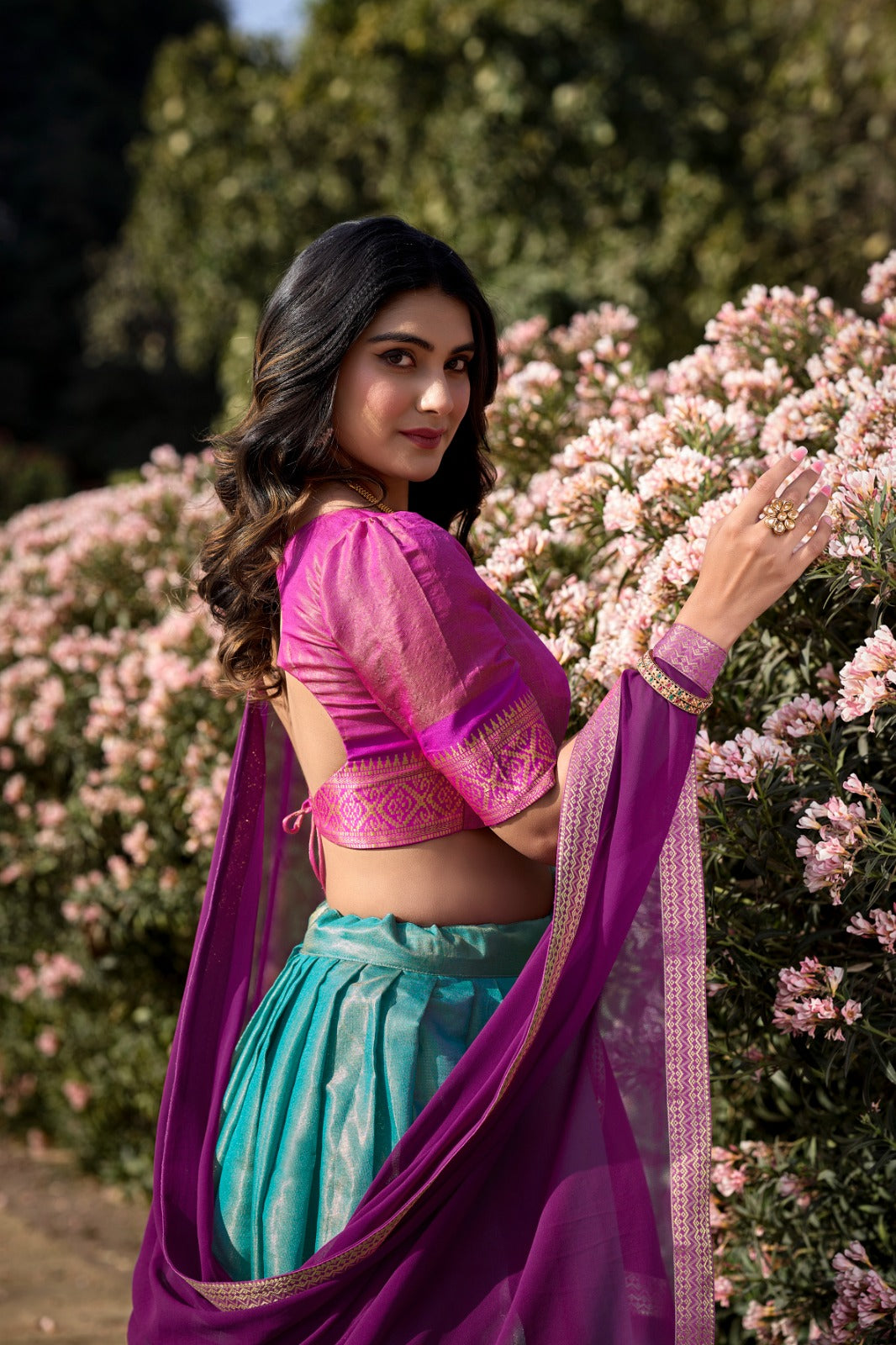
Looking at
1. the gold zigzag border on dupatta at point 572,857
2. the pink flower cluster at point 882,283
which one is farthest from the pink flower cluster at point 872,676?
the pink flower cluster at point 882,283

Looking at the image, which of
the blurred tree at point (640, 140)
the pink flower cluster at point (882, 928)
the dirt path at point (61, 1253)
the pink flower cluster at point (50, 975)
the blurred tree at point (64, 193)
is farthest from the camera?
the blurred tree at point (64, 193)

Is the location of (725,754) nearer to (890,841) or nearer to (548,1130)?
(890,841)

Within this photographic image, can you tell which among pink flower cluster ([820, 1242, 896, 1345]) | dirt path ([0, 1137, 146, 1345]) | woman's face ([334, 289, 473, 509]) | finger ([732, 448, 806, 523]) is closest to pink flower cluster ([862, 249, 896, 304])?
woman's face ([334, 289, 473, 509])

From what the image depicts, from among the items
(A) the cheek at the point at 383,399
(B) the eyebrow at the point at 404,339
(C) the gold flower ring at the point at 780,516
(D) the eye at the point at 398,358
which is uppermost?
(B) the eyebrow at the point at 404,339

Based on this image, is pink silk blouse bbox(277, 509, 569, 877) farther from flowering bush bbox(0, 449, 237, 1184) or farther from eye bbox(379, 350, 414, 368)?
flowering bush bbox(0, 449, 237, 1184)

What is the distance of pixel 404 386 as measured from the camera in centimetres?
173

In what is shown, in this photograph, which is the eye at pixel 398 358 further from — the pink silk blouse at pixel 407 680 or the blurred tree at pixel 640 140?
the blurred tree at pixel 640 140

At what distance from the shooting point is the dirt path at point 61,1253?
3262 millimetres

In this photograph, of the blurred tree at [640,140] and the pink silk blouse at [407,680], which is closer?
the pink silk blouse at [407,680]

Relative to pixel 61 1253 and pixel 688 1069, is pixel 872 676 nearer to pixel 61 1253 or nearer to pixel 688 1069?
pixel 688 1069

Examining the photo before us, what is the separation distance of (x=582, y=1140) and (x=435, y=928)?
32 cm

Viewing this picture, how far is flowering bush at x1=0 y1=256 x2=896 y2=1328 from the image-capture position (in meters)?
1.79

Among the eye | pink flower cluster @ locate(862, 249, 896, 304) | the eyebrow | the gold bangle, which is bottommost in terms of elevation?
the gold bangle

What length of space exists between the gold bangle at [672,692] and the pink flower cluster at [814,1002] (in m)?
0.52
